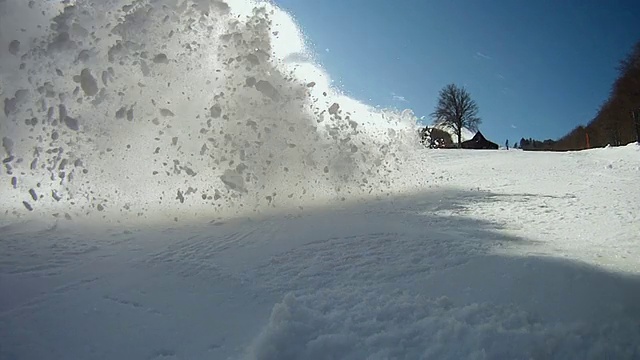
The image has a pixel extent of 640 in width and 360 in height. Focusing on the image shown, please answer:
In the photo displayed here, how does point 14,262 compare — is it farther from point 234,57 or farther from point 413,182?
point 413,182

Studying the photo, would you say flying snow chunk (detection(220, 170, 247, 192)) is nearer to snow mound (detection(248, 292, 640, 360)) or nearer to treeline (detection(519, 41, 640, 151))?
snow mound (detection(248, 292, 640, 360))

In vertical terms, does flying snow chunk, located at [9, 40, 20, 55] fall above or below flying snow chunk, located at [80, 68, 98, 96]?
above

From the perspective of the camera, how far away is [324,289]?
133 inches

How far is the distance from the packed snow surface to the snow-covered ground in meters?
0.02

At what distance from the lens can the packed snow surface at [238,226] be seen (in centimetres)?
276

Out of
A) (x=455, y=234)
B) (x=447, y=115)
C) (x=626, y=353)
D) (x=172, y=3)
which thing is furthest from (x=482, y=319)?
(x=447, y=115)

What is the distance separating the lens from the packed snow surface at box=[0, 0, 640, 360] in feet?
9.05

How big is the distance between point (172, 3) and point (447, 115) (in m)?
38.3

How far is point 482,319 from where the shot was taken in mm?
2748

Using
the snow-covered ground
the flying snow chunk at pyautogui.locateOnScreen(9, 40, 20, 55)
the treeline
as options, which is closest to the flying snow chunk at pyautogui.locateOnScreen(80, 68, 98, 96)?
the flying snow chunk at pyautogui.locateOnScreen(9, 40, 20, 55)

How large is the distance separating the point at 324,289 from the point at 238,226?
219cm

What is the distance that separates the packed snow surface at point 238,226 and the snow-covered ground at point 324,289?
20 mm

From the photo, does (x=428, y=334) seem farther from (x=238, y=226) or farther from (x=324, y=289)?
(x=238, y=226)

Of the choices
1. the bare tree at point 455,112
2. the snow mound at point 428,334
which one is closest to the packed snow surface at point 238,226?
the snow mound at point 428,334
